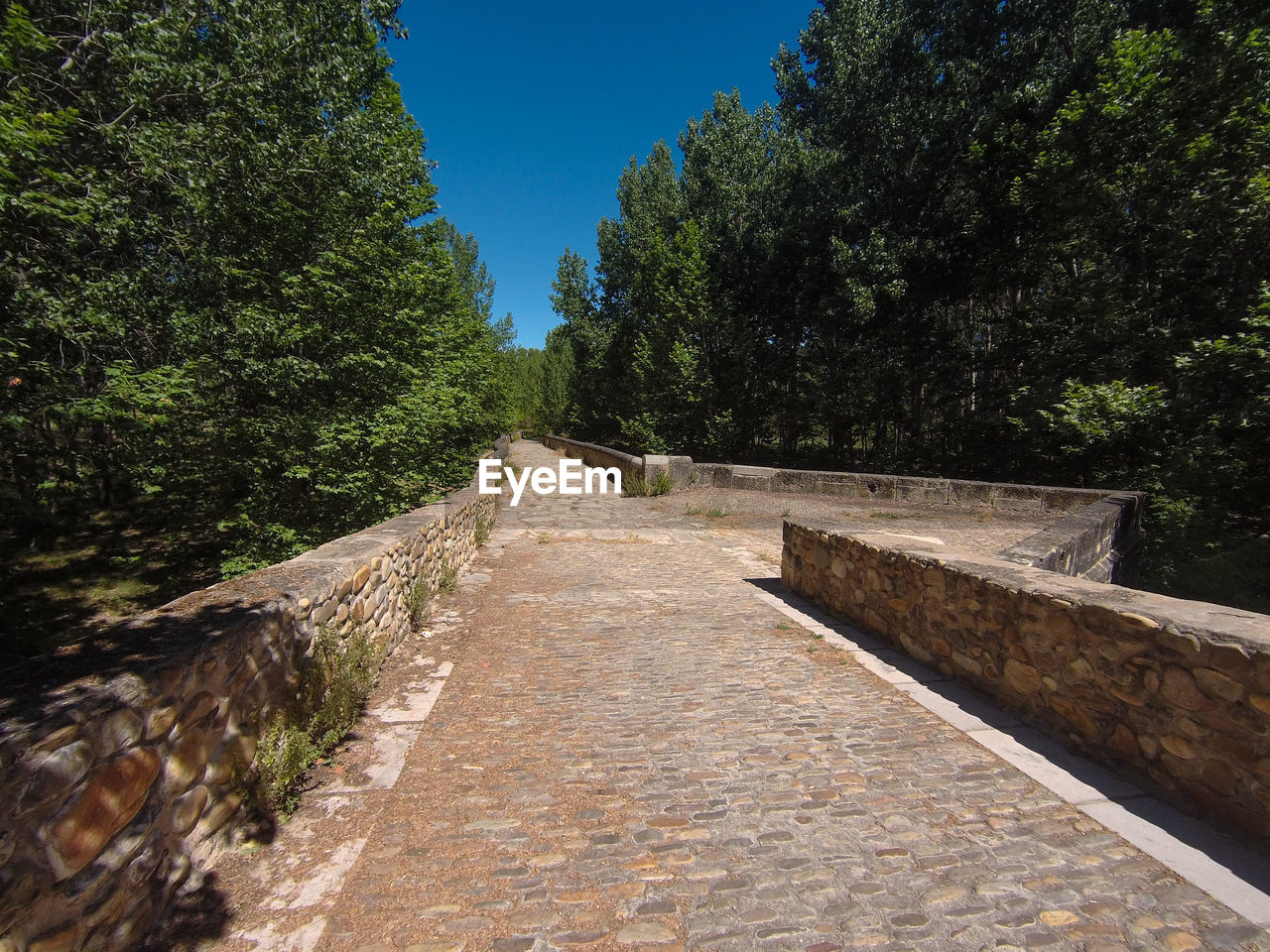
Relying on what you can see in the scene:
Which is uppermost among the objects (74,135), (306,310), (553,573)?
(74,135)

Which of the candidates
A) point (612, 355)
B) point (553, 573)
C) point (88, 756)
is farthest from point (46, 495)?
point (612, 355)

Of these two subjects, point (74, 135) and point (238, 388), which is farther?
point (238, 388)

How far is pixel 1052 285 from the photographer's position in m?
15.5

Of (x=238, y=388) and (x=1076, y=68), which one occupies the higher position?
(x=1076, y=68)

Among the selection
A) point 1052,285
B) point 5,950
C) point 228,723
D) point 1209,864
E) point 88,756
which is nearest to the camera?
point 5,950

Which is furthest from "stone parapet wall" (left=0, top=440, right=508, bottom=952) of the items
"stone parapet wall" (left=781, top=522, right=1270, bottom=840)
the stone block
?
"stone parapet wall" (left=781, top=522, right=1270, bottom=840)

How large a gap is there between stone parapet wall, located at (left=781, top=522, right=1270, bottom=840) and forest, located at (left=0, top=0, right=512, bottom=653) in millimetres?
7035

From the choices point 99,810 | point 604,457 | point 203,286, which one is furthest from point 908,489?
point 203,286

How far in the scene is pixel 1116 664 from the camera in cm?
265

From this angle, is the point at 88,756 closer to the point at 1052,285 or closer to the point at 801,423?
the point at 1052,285

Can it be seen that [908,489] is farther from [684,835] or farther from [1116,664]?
[684,835]

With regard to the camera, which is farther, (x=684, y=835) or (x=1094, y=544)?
(x=1094, y=544)

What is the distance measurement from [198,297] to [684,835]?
9336mm

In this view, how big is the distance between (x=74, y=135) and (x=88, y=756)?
930 centimetres
